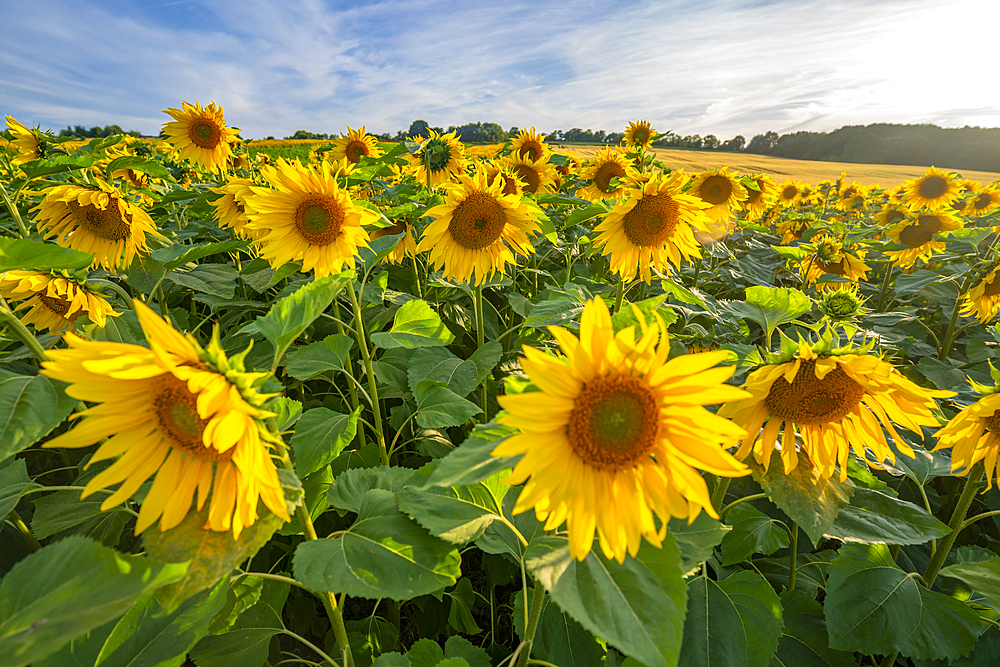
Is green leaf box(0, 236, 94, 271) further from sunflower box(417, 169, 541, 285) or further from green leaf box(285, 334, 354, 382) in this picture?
sunflower box(417, 169, 541, 285)

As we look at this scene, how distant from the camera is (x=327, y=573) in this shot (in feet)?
3.73

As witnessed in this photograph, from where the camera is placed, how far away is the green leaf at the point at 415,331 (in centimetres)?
204

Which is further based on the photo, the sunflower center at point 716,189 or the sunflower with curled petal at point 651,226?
the sunflower center at point 716,189

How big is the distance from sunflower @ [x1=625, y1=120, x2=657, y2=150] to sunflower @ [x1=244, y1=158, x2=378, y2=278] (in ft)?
15.2

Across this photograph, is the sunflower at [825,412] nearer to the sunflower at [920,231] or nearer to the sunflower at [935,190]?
the sunflower at [920,231]

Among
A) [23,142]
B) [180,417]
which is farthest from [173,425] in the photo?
[23,142]

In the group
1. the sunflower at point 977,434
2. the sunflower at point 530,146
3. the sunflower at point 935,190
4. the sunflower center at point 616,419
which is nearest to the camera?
the sunflower center at point 616,419

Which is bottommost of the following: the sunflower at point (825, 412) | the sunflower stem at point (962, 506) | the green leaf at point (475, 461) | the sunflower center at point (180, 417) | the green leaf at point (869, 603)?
the green leaf at point (869, 603)

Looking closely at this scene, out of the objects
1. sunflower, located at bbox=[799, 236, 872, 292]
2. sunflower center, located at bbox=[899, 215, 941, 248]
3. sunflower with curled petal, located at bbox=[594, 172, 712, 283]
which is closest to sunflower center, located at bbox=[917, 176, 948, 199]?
sunflower center, located at bbox=[899, 215, 941, 248]

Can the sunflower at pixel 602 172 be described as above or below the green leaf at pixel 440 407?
above

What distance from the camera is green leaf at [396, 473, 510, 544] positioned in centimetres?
124

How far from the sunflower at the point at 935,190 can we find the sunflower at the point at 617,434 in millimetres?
8815

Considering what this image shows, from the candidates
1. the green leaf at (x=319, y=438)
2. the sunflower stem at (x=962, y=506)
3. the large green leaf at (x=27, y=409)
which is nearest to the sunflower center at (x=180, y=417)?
the large green leaf at (x=27, y=409)

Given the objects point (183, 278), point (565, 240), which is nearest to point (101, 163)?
point (183, 278)
